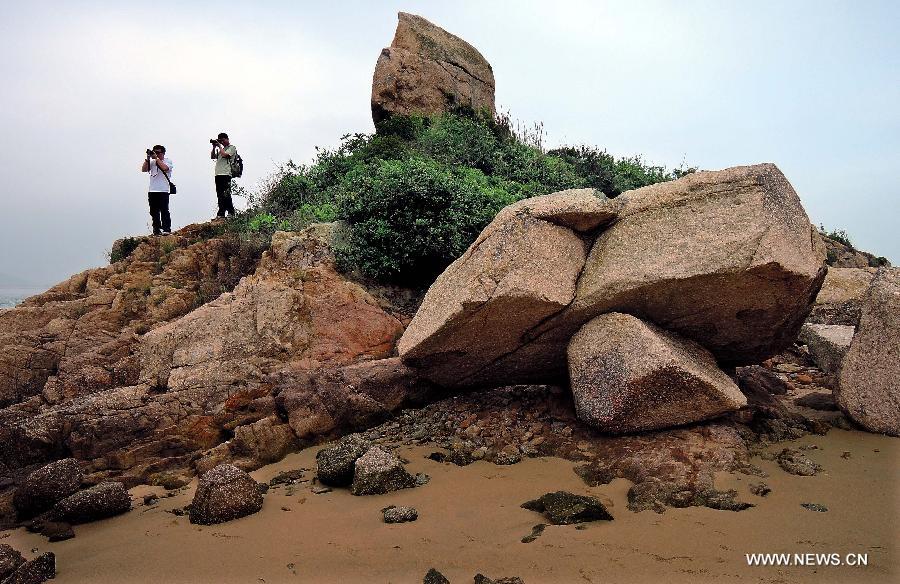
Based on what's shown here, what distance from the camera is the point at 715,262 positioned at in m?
4.92

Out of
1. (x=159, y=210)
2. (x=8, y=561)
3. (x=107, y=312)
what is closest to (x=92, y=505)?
(x=8, y=561)

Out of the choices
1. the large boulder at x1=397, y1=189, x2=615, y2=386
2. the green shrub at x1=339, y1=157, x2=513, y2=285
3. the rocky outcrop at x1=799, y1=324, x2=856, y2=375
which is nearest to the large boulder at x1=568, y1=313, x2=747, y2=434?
the large boulder at x1=397, y1=189, x2=615, y2=386

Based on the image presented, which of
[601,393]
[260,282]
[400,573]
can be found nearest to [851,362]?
[601,393]

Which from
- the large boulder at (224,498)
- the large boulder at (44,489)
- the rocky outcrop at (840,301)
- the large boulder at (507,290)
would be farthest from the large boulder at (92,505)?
the rocky outcrop at (840,301)

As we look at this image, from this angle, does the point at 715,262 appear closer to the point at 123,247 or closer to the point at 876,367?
the point at 876,367

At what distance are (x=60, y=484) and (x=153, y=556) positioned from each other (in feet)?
6.16

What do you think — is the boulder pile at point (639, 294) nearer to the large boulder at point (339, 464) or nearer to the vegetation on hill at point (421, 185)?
the large boulder at point (339, 464)

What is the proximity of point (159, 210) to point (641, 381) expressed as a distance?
9962 millimetres

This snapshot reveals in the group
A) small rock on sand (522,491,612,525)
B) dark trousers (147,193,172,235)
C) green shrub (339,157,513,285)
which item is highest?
dark trousers (147,193,172,235)

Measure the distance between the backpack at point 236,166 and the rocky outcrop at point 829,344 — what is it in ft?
35.1

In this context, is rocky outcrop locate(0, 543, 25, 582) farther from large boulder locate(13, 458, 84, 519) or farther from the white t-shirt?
the white t-shirt

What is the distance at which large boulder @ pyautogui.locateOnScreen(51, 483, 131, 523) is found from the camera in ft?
15.7

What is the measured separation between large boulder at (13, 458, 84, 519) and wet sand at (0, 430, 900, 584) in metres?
0.37

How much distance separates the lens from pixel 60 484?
17.0 feet
